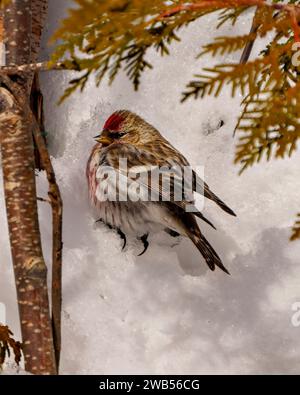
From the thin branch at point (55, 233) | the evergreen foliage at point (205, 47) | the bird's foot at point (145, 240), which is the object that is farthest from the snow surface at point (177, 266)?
the evergreen foliage at point (205, 47)

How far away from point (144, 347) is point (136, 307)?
0.14 metres

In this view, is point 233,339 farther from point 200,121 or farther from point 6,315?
point 200,121

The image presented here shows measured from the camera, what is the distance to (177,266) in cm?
202

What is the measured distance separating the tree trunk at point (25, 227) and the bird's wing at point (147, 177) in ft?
2.43

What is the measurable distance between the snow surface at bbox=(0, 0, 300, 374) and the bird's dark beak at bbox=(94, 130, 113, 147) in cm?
8

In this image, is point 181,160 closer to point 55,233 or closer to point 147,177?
point 147,177

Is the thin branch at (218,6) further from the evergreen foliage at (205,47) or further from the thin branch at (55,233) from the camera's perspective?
the thin branch at (55,233)

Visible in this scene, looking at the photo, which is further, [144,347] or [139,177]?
[139,177]

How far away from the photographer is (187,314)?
184cm

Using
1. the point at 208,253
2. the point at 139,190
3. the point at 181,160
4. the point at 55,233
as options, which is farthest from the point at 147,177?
the point at 55,233

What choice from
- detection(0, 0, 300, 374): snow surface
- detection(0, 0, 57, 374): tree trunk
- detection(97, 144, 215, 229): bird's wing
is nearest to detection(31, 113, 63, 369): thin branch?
detection(0, 0, 57, 374): tree trunk

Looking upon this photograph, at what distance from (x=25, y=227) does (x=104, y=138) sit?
0.93m

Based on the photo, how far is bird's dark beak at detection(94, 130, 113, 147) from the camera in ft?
7.61
